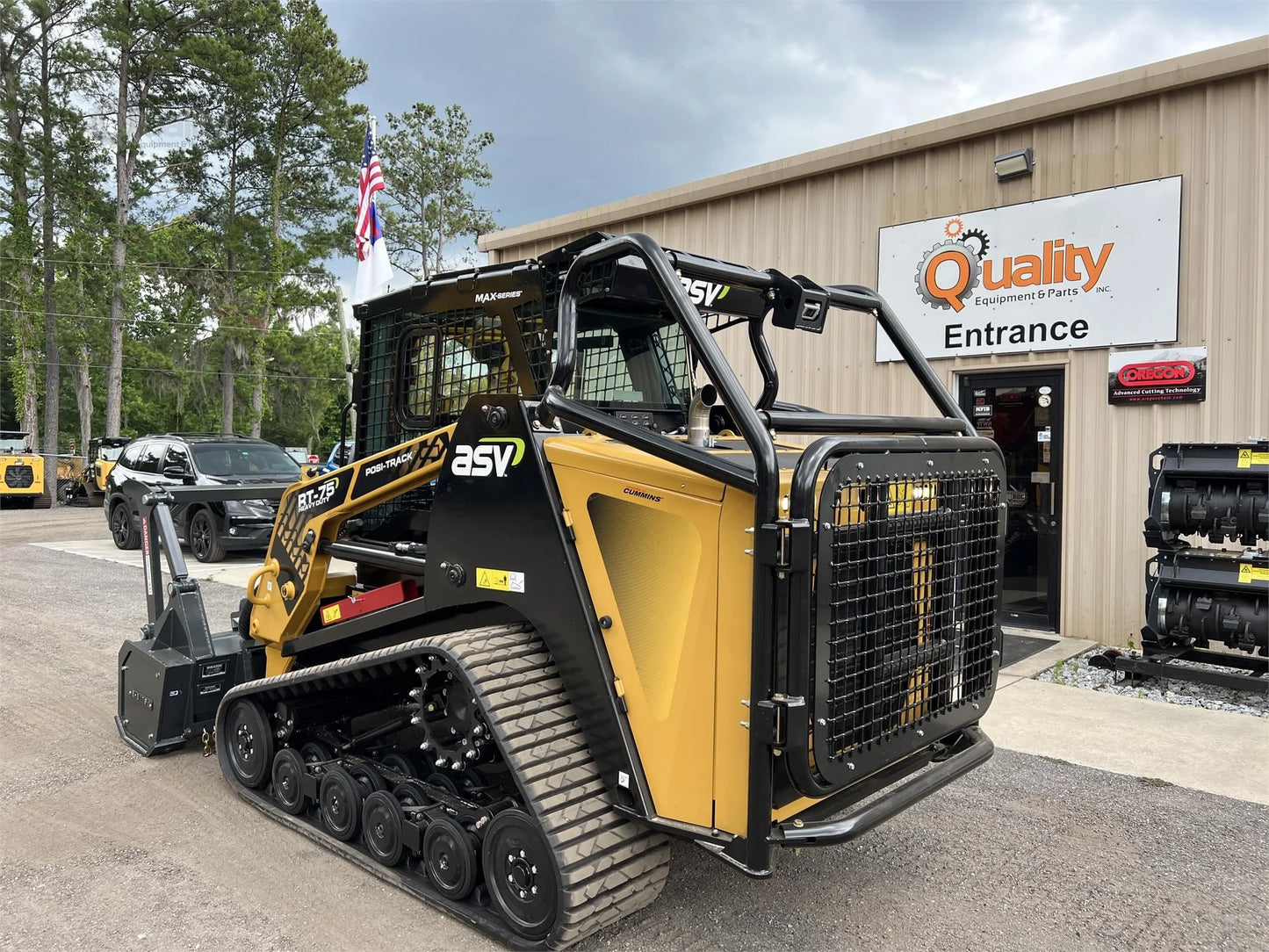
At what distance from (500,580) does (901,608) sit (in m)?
1.36

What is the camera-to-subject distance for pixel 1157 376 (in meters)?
7.45

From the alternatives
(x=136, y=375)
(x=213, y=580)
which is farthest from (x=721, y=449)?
(x=136, y=375)

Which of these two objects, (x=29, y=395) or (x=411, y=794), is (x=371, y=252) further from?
(x=29, y=395)

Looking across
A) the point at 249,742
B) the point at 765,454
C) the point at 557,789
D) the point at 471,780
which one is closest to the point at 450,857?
the point at 471,780

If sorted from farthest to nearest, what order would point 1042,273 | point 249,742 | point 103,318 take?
point 103,318 < point 1042,273 < point 249,742

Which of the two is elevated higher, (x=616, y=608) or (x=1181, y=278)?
(x=1181, y=278)

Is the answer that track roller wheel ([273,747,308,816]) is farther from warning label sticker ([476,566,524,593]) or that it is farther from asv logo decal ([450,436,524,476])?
asv logo decal ([450,436,524,476])

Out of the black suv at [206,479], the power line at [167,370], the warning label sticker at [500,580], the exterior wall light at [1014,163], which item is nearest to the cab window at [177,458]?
the black suv at [206,479]

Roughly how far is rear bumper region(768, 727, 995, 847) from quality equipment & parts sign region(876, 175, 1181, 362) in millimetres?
5653

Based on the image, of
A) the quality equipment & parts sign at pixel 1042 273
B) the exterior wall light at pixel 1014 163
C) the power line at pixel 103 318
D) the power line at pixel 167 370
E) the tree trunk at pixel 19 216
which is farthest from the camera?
the power line at pixel 167 370

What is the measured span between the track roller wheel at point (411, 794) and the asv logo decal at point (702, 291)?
7.03 ft

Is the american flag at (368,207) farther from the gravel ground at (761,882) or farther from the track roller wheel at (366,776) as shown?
the track roller wheel at (366,776)

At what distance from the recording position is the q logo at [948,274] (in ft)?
28.2

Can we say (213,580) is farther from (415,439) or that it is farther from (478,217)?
(478,217)
